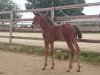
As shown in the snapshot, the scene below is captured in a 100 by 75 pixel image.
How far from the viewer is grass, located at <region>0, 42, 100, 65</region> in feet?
32.9

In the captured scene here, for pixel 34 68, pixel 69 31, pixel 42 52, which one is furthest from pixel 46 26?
pixel 42 52

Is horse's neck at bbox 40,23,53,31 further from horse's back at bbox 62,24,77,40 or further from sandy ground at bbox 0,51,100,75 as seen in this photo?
sandy ground at bbox 0,51,100,75

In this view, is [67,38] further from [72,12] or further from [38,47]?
[72,12]

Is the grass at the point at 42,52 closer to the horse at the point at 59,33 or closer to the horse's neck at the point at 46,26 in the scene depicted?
the horse at the point at 59,33

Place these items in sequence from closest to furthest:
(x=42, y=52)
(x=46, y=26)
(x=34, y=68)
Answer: (x=34, y=68) < (x=46, y=26) < (x=42, y=52)

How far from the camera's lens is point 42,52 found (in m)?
12.2

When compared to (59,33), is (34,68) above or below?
below

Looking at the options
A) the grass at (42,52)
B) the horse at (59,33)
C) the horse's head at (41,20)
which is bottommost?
the grass at (42,52)

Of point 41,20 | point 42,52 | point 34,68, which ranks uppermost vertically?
point 41,20

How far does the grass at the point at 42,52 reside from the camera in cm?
1002

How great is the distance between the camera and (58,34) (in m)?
9.09

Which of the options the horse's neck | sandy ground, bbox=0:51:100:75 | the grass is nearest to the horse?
the horse's neck

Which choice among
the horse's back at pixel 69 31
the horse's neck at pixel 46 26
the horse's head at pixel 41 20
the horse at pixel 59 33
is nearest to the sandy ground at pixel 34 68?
the horse at pixel 59 33

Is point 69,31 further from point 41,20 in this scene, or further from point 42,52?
point 42,52
